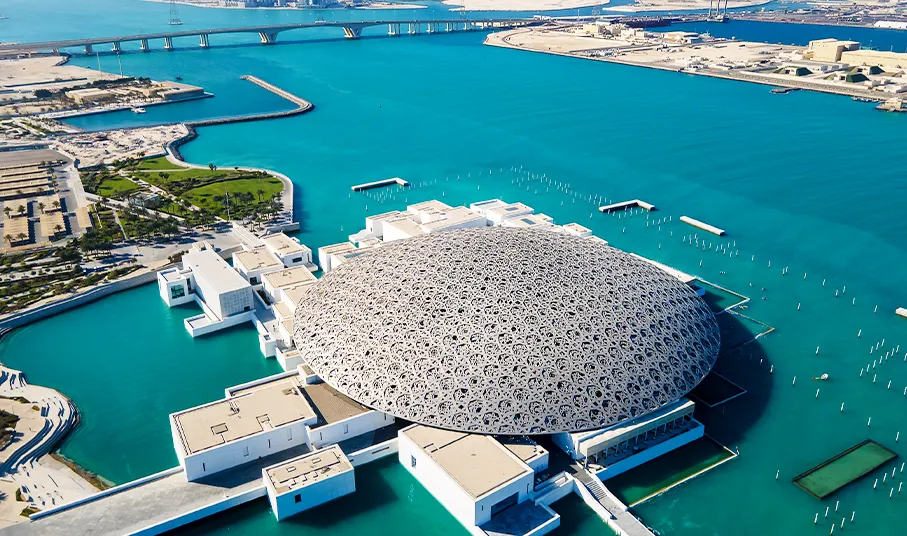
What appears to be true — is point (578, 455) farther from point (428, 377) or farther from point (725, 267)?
point (725, 267)

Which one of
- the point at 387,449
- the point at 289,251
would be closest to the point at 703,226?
the point at 289,251

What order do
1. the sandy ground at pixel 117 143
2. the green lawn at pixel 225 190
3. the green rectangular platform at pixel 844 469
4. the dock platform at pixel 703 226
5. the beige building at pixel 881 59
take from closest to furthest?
the green rectangular platform at pixel 844 469, the dock platform at pixel 703 226, the green lawn at pixel 225 190, the sandy ground at pixel 117 143, the beige building at pixel 881 59

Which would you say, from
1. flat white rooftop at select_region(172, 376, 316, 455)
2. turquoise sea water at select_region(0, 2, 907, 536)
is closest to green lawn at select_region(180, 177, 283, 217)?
turquoise sea water at select_region(0, 2, 907, 536)

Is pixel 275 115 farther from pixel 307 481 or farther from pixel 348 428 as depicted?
pixel 307 481

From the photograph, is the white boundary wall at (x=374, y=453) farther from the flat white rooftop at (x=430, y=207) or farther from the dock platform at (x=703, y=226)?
the dock platform at (x=703, y=226)

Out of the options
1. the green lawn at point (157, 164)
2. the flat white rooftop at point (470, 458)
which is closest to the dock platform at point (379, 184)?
the green lawn at point (157, 164)

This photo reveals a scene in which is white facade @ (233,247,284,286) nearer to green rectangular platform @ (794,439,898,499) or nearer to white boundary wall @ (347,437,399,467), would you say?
white boundary wall @ (347,437,399,467)
